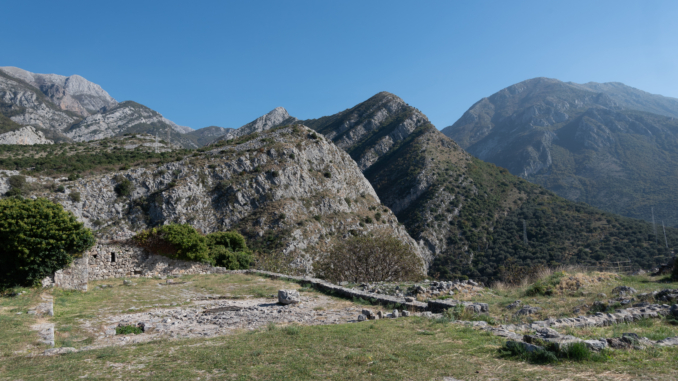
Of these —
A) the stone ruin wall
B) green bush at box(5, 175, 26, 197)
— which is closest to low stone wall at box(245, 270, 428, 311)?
the stone ruin wall

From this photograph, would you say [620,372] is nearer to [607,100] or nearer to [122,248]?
[122,248]

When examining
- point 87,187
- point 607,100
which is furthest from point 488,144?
point 87,187

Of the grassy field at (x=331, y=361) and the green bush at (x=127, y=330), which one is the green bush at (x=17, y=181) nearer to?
the green bush at (x=127, y=330)

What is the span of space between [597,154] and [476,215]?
248 ft

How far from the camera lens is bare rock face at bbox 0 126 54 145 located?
246 ft

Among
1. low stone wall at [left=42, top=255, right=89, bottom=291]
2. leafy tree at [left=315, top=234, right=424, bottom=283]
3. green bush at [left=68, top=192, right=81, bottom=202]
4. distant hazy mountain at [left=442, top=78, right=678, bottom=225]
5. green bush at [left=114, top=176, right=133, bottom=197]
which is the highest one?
distant hazy mountain at [left=442, top=78, right=678, bottom=225]

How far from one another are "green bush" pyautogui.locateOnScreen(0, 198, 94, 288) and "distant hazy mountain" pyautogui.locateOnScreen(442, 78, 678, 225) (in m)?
109

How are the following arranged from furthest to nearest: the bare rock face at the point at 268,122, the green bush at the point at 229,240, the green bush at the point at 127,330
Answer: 1. the bare rock face at the point at 268,122
2. the green bush at the point at 229,240
3. the green bush at the point at 127,330

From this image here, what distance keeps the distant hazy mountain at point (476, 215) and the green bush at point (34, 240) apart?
1984 inches

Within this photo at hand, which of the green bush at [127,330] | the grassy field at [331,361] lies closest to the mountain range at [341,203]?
the green bush at [127,330]

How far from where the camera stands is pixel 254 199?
58812mm

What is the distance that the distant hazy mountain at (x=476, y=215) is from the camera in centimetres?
5994

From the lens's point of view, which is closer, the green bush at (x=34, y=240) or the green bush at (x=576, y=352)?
the green bush at (x=576, y=352)

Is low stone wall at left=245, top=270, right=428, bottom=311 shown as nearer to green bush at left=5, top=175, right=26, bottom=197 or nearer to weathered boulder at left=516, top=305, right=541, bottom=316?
weathered boulder at left=516, top=305, right=541, bottom=316
